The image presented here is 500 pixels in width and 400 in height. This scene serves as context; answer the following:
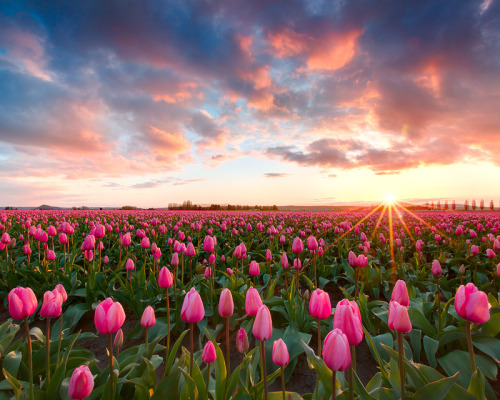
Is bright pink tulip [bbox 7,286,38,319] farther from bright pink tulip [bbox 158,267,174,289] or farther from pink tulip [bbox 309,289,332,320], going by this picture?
pink tulip [bbox 309,289,332,320]

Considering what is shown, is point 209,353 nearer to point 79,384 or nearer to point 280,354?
point 280,354

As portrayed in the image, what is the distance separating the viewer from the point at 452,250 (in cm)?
855

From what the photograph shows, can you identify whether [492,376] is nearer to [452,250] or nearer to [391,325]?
[391,325]

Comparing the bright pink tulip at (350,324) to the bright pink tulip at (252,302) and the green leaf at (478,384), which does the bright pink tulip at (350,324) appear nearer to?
the bright pink tulip at (252,302)

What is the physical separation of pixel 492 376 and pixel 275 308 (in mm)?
2163

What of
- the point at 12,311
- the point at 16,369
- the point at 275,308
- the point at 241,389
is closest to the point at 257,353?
the point at 241,389

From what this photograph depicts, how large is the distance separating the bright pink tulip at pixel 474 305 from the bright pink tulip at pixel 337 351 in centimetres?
78

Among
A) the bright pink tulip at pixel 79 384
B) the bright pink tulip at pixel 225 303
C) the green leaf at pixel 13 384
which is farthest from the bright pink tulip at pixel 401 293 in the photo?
the green leaf at pixel 13 384

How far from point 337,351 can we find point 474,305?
90cm

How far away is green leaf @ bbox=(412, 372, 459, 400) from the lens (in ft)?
5.14

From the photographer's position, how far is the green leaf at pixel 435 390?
157cm

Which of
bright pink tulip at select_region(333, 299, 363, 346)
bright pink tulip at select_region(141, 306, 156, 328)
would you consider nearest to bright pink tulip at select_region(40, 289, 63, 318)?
bright pink tulip at select_region(141, 306, 156, 328)

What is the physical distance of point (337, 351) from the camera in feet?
4.29

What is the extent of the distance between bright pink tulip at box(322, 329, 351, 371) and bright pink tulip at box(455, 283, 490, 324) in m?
0.78
